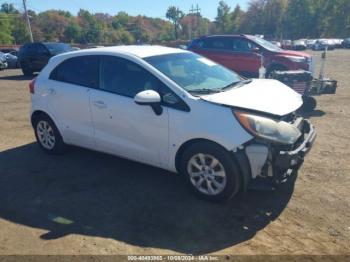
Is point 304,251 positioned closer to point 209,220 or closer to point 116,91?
point 209,220

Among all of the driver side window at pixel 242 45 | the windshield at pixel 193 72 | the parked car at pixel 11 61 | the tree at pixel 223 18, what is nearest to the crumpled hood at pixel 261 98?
the windshield at pixel 193 72

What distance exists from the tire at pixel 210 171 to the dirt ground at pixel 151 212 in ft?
0.54

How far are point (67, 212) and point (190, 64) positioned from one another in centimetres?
256

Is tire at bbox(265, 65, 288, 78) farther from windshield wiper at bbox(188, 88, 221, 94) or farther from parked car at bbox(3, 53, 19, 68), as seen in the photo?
parked car at bbox(3, 53, 19, 68)

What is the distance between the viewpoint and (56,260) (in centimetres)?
334

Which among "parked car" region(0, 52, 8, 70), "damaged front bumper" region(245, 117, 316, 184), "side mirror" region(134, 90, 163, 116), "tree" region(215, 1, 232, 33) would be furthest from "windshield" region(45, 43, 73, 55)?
"tree" region(215, 1, 232, 33)

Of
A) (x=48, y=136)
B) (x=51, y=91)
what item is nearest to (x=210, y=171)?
(x=51, y=91)

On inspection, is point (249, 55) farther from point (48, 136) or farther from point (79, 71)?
point (48, 136)

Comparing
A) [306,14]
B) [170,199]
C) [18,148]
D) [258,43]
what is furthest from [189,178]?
[306,14]

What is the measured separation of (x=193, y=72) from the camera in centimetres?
490

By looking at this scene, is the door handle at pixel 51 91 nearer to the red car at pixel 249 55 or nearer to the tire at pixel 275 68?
the red car at pixel 249 55

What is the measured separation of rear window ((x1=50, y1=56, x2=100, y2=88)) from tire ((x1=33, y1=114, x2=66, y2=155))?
0.71m

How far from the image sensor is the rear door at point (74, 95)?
5.11m

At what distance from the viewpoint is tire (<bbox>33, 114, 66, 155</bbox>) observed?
5738mm
